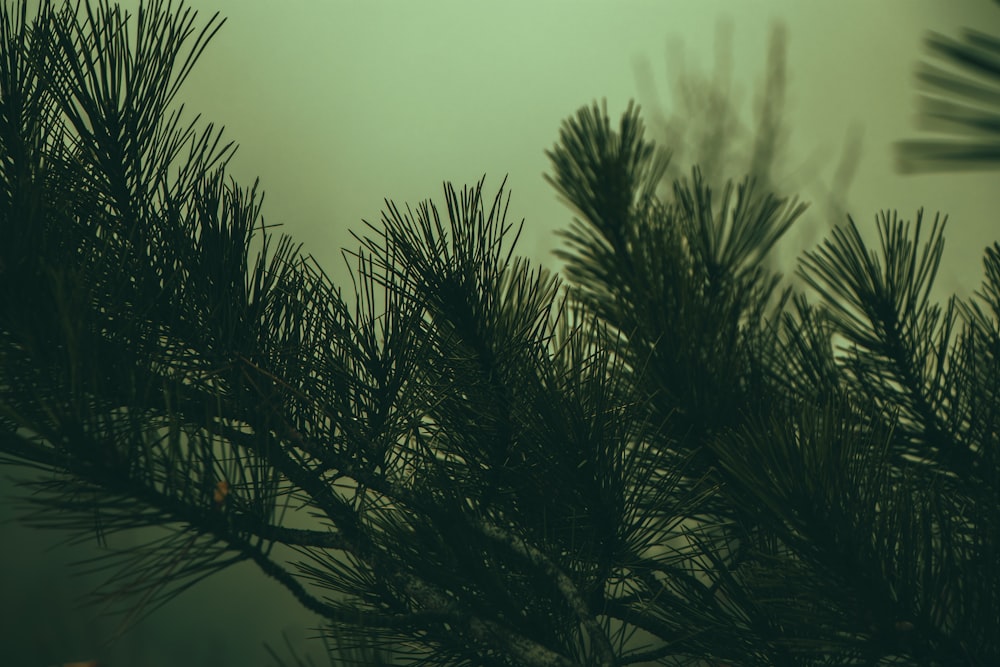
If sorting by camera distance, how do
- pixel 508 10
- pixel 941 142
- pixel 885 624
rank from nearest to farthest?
pixel 941 142 → pixel 885 624 → pixel 508 10

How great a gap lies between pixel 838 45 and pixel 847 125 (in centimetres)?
14

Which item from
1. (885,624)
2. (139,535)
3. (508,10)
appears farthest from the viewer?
(508,10)

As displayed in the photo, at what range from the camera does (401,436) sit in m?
0.33

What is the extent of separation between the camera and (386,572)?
0.29 metres

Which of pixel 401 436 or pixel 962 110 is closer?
pixel 962 110

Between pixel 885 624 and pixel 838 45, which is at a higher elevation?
pixel 838 45

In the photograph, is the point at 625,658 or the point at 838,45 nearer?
the point at 625,658

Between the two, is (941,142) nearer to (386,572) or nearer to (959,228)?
(386,572)

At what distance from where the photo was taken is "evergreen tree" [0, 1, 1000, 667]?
25 centimetres

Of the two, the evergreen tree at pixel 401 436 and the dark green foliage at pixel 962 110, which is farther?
the evergreen tree at pixel 401 436

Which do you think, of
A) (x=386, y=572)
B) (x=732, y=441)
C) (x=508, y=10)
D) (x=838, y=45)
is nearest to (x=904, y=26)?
(x=838, y=45)

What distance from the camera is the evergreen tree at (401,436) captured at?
253 mm

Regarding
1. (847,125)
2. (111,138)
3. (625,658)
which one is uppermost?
(847,125)

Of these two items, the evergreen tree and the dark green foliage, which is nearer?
the dark green foliage
